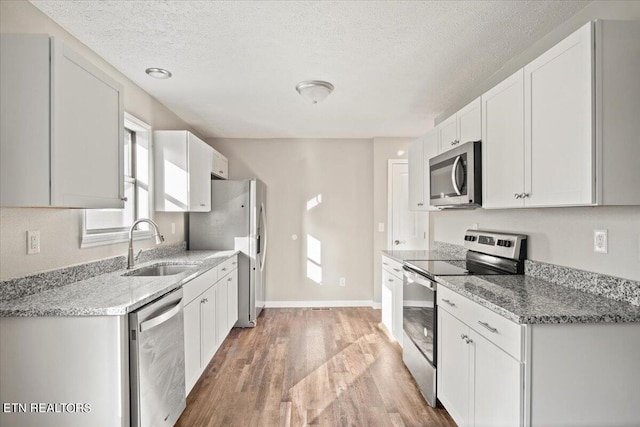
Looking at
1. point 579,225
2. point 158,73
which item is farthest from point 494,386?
point 158,73

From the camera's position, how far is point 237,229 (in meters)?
4.17

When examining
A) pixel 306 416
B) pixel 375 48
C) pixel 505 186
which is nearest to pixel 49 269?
pixel 306 416

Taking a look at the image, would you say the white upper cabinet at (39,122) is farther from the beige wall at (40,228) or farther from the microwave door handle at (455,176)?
the microwave door handle at (455,176)

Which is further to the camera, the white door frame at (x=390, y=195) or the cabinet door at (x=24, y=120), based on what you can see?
the white door frame at (x=390, y=195)

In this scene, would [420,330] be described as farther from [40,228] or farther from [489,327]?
[40,228]

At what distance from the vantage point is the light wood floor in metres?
2.32

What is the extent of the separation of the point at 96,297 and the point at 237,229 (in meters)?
2.43

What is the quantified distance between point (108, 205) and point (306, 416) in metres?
1.80

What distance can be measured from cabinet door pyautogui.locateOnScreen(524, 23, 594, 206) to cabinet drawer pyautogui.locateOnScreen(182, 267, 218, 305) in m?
2.17

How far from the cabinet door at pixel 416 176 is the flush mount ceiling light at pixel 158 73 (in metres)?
2.36

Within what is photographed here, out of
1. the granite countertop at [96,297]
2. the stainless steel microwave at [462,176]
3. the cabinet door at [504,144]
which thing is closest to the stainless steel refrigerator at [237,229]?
the granite countertop at [96,297]

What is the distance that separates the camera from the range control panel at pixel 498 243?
2.32m

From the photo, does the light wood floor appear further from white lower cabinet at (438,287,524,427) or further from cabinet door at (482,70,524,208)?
A: cabinet door at (482,70,524,208)

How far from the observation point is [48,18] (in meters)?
1.98
